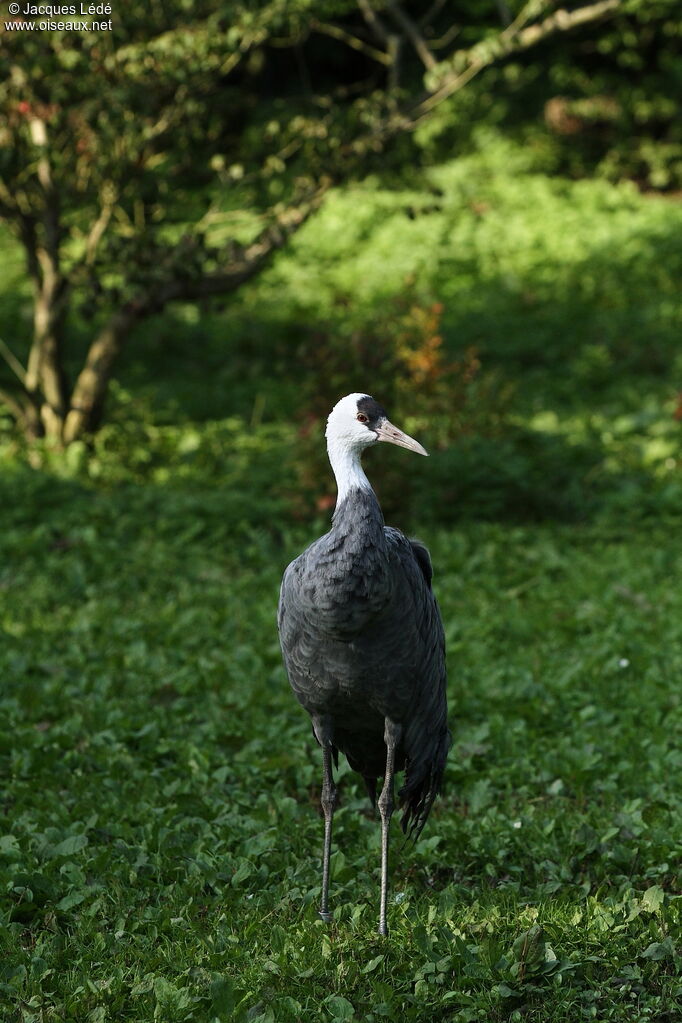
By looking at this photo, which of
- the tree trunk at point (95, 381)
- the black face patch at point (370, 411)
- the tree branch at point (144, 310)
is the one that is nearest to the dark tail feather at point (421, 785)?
the black face patch at point (370, 411)

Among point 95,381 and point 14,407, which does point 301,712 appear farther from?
point 14,407

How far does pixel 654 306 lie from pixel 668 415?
3.24 m

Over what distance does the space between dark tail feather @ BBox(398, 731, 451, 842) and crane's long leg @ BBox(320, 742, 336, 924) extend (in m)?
0.31

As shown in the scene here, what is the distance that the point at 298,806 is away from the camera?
5.07 m

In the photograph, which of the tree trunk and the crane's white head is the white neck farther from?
the tree trunk

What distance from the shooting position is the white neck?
4.05 m

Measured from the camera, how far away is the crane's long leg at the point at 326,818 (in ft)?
13.6

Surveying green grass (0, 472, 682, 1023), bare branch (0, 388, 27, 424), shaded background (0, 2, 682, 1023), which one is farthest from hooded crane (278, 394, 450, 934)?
bare branch (0, 388, 27, 424)

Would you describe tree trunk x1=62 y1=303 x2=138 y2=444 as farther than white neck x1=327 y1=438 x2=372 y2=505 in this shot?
Yes

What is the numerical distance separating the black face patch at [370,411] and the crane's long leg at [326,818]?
1.22 meters

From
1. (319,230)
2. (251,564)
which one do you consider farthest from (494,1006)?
(319,230)

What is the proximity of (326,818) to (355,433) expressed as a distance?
148cm

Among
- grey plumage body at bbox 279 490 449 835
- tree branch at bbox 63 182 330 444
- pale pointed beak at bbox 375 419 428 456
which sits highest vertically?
tree branch at bbox 63 182 330 444

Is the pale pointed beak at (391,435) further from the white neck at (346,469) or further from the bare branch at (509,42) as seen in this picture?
the bare branch at (509,42)
